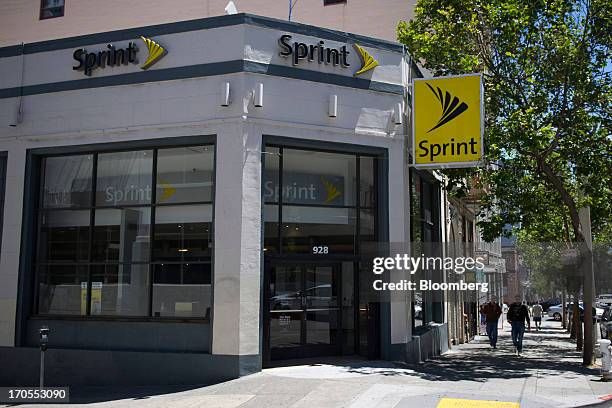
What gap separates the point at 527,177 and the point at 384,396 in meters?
9.61

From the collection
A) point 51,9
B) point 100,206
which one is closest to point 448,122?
point 100,206

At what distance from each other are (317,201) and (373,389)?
4765 mm

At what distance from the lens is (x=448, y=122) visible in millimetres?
14289

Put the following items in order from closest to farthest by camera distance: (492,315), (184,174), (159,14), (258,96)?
1. (258,96)
2. (184,174)
3. (492,315)
4. (159,14)

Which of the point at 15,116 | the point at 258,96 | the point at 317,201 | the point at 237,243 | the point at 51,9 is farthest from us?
the point at 51,9

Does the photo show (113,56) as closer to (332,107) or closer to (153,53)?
(153,53)

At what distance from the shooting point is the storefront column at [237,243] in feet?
40.6

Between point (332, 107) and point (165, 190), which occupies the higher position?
point (332, 107)

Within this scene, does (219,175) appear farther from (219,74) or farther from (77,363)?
(77,363)

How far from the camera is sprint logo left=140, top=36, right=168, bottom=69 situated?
44.7 feet

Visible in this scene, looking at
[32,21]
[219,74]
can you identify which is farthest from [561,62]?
[32,21]

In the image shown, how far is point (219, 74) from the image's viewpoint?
13.2 meters

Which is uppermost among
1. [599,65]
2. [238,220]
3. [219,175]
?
Result: [599,65]

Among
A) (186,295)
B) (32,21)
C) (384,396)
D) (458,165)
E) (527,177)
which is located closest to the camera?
(384,396)
